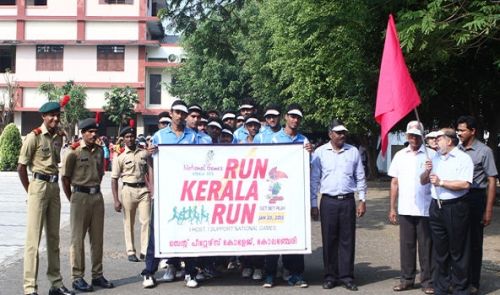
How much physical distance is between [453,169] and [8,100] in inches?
1668

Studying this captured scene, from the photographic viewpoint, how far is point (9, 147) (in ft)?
89.4

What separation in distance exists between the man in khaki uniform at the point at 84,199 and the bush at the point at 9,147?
21079 mm

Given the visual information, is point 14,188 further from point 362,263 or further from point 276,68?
point 362,263

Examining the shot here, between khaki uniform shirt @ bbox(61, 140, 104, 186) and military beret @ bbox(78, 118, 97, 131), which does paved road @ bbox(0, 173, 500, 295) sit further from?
military beret @ bbox(78, 118, 97, 131)

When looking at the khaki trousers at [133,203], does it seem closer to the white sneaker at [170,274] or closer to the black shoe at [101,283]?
the white sneaker at [170,274]

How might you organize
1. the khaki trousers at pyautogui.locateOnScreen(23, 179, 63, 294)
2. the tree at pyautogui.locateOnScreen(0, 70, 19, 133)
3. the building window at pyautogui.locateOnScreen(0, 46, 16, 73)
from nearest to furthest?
the khaki trousers at pyautogui.locateOnScreen(23, 179, 63, 294) → the tree at pyautogui.locateOnScreen(0, 70, 19, 133) → the building window at pyautogui.locateOnScreen(0, 46, 16, 73)

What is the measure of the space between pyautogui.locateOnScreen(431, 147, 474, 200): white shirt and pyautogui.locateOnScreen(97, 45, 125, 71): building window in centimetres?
4046

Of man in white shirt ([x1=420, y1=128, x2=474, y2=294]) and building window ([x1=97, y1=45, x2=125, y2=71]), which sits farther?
building window ([x1=97, y1=45, x2=125, y2=71])

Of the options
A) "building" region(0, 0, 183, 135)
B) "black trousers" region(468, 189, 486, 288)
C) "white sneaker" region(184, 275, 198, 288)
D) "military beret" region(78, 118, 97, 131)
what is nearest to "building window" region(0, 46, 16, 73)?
"building" region(0, 0, 183, 135)

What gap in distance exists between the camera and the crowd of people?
6.98 m

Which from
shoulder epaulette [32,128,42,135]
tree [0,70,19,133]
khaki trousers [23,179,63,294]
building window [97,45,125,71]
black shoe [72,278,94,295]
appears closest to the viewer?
khaki trousers [23,179,63,294]

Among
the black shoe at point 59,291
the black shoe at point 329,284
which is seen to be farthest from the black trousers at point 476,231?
the black shoe at point 59,291

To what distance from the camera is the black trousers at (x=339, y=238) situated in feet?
24.9

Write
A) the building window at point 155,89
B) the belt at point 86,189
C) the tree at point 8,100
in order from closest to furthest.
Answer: the belt at point 86,189 < the tree at point 8,100 < the building window at point 155,89
